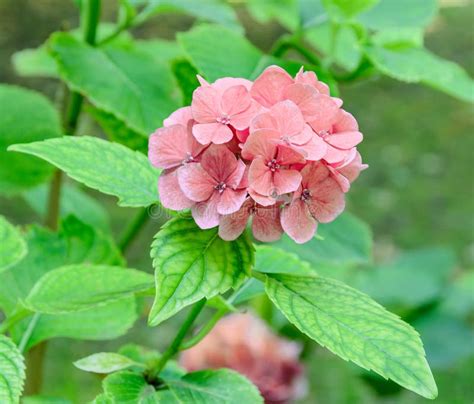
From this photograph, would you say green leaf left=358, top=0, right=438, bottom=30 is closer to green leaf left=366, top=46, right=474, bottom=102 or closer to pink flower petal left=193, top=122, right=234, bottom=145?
A: green leaf left=366, top=46, right=474, bottom=102

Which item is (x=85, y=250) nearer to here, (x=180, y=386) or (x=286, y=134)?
(x=180, y=386)

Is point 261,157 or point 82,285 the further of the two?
point 82,285

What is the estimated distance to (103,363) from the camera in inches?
26.0

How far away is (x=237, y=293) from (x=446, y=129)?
8.85 ft

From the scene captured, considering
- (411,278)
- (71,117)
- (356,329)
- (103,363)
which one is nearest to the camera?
(356,329)

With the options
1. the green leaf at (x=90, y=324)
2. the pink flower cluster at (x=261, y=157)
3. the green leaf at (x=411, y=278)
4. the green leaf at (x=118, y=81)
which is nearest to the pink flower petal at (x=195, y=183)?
the pink flower cluster at (x=261, y=157)

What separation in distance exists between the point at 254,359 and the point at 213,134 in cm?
84

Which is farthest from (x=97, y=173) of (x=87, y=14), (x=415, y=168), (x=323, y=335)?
(x=415, y=168)

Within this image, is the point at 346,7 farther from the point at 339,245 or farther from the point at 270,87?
the point at 270,87

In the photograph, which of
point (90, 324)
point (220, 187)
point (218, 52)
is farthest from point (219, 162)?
point (218, 52)

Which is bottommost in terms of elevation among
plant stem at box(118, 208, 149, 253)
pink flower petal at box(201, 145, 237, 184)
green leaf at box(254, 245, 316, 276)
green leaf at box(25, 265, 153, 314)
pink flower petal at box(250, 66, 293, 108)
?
plant stem at box(118, 208, 149, 253)

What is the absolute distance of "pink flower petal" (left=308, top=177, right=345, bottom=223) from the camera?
0.58m

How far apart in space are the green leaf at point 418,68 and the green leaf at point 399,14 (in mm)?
60

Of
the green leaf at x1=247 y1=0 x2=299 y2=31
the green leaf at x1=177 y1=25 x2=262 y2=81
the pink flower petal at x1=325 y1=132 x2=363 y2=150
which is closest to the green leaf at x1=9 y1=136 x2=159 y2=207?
the pink flower petal at x1=325 y1=132 x2=363 y2=150
